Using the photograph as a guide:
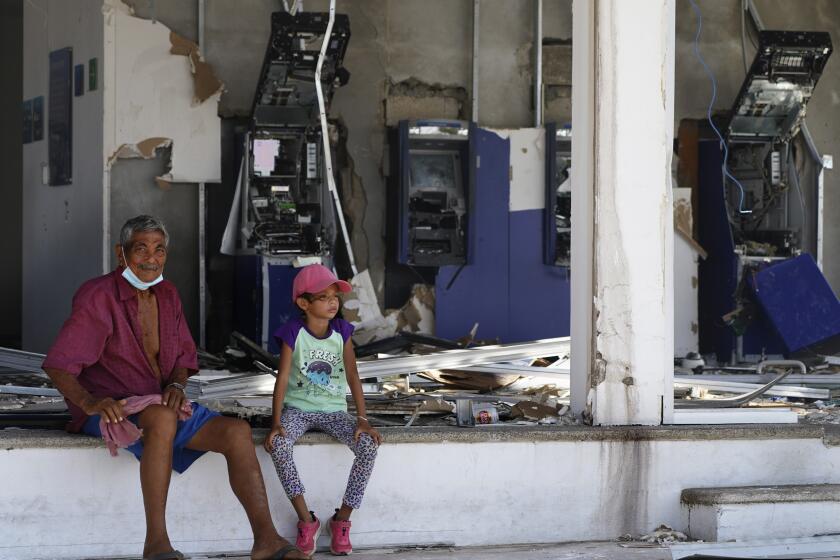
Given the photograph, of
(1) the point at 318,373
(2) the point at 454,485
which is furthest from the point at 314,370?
(2) the point at 454,485

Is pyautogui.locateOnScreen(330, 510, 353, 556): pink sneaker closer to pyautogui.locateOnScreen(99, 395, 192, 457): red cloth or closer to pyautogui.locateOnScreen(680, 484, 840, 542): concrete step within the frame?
pyautogui.locateOnScreen(99, 395, 192, 457): red cloth

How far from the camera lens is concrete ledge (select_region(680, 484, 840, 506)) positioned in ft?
18.4

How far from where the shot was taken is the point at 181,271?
34.3 ft

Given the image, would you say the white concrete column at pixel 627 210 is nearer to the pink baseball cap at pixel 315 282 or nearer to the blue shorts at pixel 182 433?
the pink baseball cap at pixel 315 282

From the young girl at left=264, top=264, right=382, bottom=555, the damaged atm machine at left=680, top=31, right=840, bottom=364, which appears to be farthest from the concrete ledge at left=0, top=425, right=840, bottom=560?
the damaged atm machine at left=680, top=31, right=840, bottom=364

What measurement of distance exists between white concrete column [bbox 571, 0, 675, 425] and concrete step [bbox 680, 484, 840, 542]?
18.8 inches

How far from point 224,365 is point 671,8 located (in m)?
4.20

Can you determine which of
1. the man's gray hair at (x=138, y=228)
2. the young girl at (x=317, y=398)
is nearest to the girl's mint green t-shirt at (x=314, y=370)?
the young girl at (x=317, y=398)

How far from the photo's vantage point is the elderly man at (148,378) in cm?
477

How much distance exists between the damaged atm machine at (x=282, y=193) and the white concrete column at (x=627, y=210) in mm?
3972

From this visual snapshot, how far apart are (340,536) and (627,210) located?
2.01 metres

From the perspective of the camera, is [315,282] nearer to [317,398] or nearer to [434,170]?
[317,398]

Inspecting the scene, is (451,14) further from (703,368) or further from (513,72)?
(703,368)

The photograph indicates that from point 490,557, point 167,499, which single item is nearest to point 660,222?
point 490,557
